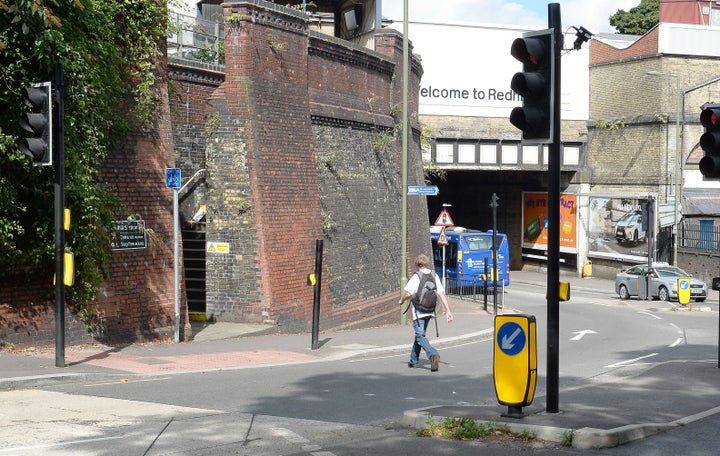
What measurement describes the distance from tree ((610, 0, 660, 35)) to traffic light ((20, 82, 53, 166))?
271 ft

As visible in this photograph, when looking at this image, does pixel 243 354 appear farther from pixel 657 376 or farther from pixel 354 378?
pixel 657 376

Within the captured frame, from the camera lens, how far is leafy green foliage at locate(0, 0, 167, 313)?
14.0 metres

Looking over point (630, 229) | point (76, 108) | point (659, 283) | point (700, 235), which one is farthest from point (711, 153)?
point (630, 229)

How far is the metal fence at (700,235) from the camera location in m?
45.3

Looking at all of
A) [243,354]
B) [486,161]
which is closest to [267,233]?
[243,354]

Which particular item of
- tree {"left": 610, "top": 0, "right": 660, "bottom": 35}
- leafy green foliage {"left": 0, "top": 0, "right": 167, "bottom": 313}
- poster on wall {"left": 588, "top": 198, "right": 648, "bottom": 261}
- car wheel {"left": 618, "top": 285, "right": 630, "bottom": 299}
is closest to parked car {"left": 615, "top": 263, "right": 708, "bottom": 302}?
car wheel {"left": 618, "top": 285, "right": 630, "bottom": 299}

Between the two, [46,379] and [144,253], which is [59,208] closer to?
[46,379]

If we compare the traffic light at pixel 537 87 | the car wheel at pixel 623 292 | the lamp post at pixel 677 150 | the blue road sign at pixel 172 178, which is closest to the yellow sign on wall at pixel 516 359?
the traffic light at pixel 537 87

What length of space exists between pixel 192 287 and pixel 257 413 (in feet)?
36.5

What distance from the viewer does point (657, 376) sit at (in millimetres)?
14086

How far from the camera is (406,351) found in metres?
18.5

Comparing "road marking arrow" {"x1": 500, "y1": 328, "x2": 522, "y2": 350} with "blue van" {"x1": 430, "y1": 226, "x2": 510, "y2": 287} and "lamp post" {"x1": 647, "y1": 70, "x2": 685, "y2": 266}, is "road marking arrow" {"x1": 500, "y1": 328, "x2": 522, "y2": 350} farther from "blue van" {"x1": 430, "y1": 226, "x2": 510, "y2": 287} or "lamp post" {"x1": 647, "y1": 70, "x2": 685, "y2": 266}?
"lamp post" {"x1": 647, "y1": 70, "x2": 685, "y2": 266}

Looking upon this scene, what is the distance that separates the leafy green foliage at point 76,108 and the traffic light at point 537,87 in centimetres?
712

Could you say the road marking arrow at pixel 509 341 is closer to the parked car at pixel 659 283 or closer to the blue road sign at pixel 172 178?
the blue road sign at pixel 172 178
